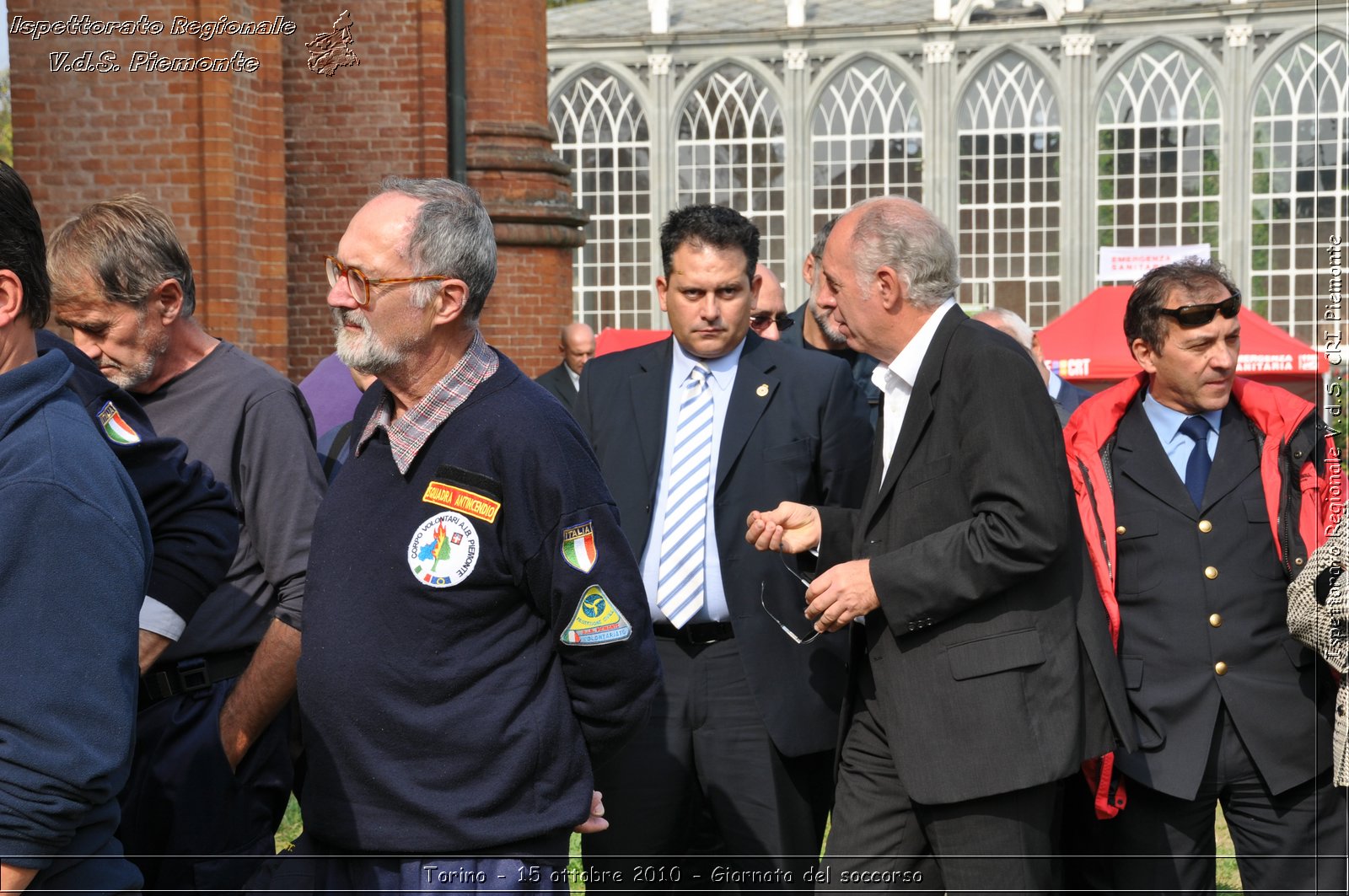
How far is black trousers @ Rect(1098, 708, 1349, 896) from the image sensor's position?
4098 mm

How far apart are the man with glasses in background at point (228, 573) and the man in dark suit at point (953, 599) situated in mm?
1292

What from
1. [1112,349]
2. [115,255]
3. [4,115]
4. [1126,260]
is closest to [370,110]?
[115,255]

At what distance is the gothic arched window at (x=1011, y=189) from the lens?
115 ft

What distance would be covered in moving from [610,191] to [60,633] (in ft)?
117

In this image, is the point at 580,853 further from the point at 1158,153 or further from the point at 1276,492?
the point at 1158,153

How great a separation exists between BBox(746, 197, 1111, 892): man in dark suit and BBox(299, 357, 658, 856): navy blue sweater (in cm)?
94

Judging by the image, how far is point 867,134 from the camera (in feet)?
117

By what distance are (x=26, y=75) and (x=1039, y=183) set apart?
29.6 m

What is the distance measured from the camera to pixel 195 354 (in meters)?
3.90

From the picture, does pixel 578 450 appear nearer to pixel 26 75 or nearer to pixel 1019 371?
pixel 1019 371

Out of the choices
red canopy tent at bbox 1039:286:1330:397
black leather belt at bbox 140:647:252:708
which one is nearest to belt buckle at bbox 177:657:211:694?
black leather belt at bbox 140:647:252:708

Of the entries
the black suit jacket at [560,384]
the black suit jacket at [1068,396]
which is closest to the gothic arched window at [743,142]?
the black suit jacket at [560,384]

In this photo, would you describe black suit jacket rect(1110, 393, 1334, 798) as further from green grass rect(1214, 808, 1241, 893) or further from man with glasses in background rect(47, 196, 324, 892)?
man with glasses in background rect(47, 196, 324, 892)

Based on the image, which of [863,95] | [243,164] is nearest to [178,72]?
[243,164]
